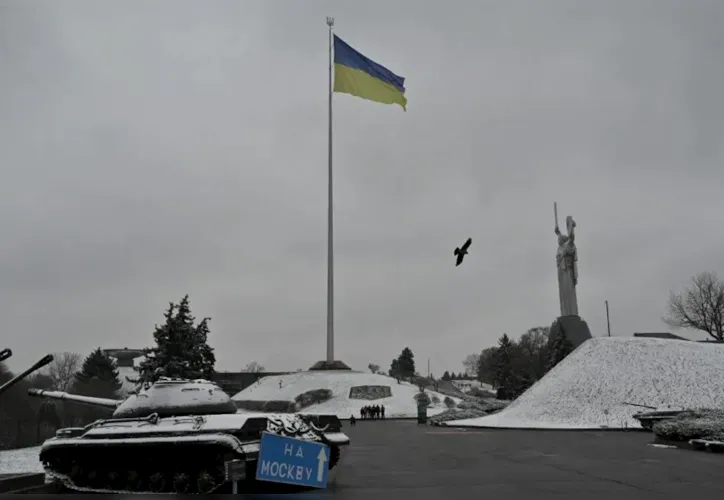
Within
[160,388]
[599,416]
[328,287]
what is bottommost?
[599,416]

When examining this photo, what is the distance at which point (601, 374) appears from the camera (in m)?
35.6

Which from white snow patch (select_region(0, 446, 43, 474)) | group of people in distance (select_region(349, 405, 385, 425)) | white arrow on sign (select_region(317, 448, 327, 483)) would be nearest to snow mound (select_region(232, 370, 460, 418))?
group of people in distance (select_region(349, 405, 385, 425))

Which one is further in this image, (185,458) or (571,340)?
(571,340)

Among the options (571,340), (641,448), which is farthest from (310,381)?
(641,448)

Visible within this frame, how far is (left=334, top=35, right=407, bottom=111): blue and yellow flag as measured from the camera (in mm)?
29891

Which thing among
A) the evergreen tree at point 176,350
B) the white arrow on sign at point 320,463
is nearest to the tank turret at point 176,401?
the white arrow on sign at point 320,463

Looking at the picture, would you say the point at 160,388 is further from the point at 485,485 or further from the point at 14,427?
the point at 14,427

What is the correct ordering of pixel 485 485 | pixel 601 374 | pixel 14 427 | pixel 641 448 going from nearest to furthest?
pixel 485 485 → pixel 641 448 → pixel 14 427 → pixel 601 374

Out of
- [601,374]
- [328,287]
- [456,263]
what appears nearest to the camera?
[456,263]

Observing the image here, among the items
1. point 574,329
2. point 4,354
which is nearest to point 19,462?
point 4,354

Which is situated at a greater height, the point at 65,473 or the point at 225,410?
the point at 225,410

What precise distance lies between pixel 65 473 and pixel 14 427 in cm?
1881

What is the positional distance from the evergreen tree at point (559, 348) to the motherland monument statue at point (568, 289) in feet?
1.27

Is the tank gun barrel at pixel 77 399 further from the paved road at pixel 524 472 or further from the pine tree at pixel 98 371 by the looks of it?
the pine tree at pixel 98 371
